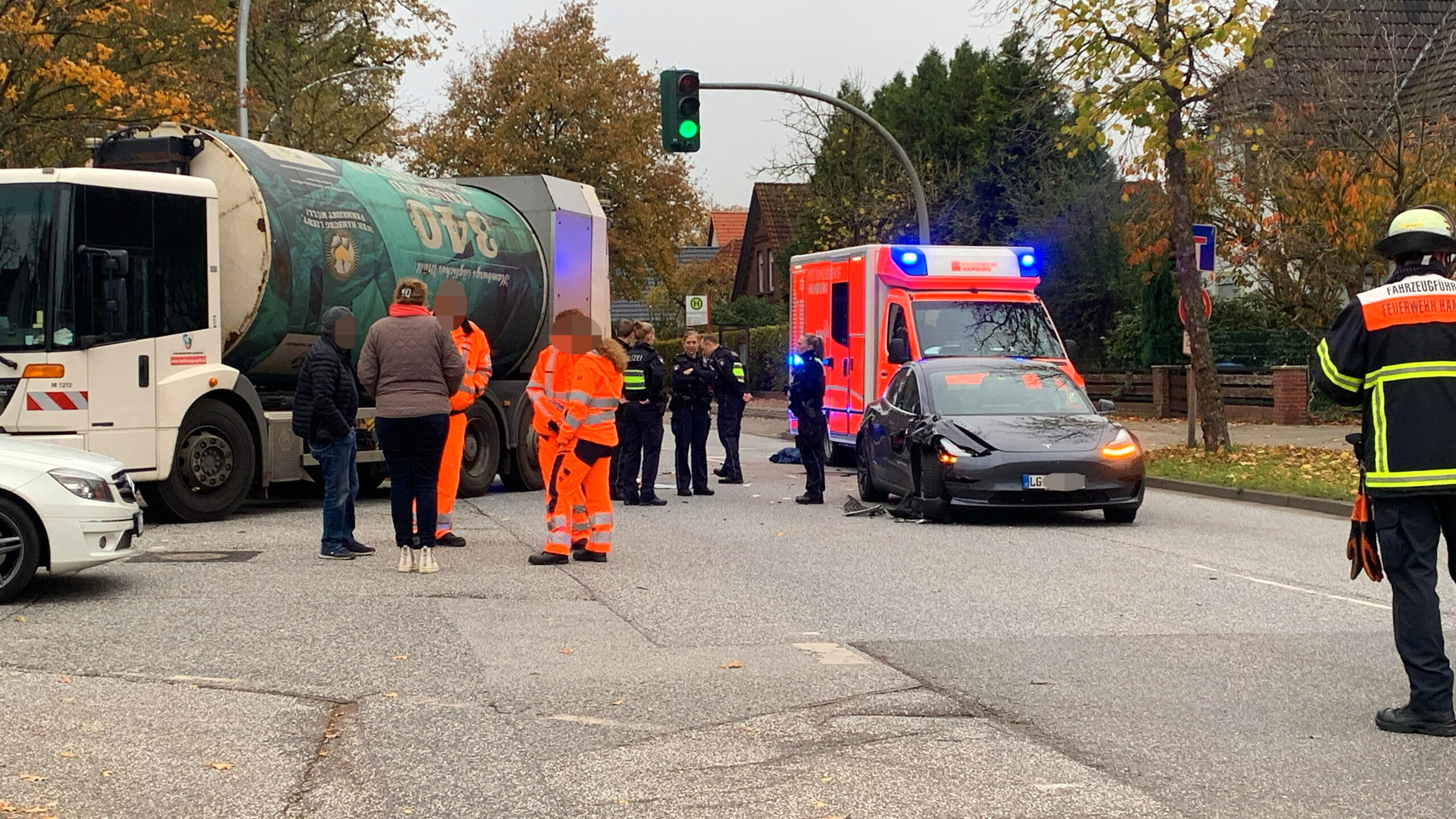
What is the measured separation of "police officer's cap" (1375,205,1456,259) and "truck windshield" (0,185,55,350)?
32.5 feet

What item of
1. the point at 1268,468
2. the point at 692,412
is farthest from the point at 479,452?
the point at 1268,468

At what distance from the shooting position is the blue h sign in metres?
20.8

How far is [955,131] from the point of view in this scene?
42812 mm

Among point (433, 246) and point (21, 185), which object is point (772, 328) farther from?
point (21, 185)

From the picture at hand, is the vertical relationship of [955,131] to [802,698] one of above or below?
above

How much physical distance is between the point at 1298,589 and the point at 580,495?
4.65 meters

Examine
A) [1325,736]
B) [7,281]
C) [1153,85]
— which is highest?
[1153,85]

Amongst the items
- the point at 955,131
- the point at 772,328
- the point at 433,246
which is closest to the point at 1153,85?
the point at 433,246

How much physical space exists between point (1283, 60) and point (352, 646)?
70.5 ft

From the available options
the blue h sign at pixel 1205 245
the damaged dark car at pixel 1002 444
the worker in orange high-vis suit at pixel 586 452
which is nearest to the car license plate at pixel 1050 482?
the damaged dark car at pixel 1002 444

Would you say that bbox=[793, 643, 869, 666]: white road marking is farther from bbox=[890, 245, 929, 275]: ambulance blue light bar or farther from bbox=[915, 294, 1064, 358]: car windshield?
bbox=[890, 245, 929, 275]: ambulance blue light bar

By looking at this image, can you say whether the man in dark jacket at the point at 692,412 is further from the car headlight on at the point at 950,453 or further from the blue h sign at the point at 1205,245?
the blue h sign at the point at 1205,245

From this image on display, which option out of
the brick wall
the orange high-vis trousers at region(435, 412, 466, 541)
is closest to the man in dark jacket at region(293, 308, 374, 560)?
the orange high-vis trousers at region(435, 412, 466, 541)

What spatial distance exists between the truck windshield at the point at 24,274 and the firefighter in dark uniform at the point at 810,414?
726cm
